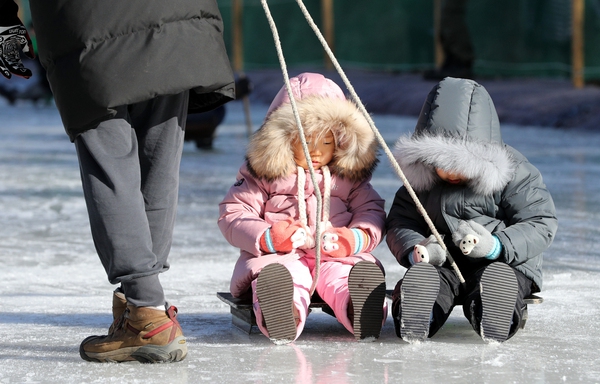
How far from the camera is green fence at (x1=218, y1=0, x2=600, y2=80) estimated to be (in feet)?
44.1

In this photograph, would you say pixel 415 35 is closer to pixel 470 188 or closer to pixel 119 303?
pixel 470 188

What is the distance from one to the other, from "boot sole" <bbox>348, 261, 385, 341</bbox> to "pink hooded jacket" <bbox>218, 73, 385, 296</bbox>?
0.23m

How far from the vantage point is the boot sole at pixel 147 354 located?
8.00ft

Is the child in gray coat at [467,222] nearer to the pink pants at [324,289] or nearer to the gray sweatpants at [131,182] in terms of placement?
the pink pants at [324,289]

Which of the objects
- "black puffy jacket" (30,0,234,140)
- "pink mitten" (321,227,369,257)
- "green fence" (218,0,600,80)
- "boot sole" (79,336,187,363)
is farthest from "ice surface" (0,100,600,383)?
"green fence" (218,0,600,80)

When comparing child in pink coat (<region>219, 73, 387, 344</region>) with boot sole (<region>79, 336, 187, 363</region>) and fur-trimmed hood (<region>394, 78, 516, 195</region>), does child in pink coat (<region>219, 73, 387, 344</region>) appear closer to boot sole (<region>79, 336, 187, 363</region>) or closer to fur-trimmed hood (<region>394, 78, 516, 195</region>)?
fur-trimmed hood (<region>394, 78, 516, 195</region>)

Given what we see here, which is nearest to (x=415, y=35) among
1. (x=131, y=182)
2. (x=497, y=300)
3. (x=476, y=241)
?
(x=476, y=241)

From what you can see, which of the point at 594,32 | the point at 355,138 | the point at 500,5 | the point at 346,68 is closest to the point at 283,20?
the point at 346,68

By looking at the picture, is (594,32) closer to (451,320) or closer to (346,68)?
(346,68)

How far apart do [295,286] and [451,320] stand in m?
0.54

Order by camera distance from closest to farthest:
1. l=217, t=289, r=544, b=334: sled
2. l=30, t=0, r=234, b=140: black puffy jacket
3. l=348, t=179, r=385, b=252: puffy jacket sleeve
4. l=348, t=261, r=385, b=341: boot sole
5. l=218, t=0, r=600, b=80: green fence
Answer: l=30, t=0, r=234, b=140: black puffy jacket → l=348, t=261, r=385, b=341: boot sole → l=217, t=289, r=544, b=334: sled → l=348, t=179, r=385, b=252: puffy jacket sleeve → l=218, t=0, r=600, b=80: green fence

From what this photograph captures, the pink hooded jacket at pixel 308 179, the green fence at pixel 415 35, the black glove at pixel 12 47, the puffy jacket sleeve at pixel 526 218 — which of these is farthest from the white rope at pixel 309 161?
the green fence at pixel 415 35

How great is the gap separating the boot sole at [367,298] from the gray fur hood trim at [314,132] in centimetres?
43

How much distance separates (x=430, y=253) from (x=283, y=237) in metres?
0.41
